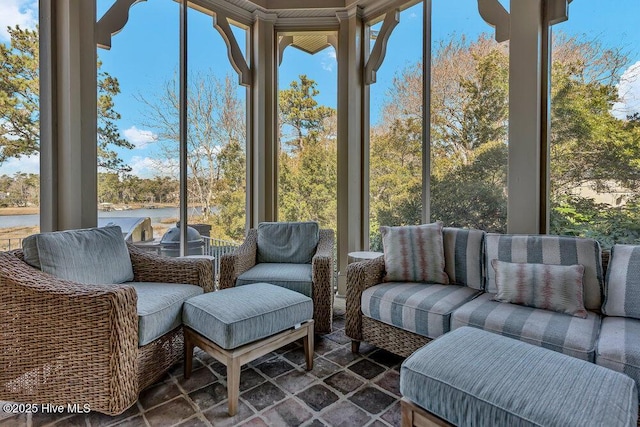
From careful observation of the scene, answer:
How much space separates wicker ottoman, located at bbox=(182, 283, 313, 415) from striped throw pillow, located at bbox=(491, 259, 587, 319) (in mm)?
1228

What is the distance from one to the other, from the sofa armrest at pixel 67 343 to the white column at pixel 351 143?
247 cm

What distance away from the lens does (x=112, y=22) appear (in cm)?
274

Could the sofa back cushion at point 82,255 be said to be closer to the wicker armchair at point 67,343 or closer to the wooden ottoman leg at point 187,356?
the wicker armchair at point 67,343

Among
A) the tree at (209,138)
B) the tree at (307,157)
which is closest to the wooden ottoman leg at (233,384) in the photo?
the tree at (209,138)

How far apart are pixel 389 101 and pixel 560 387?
Result: 3010 millimetres

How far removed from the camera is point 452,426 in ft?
3.95

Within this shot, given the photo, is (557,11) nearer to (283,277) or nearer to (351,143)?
(351,143)

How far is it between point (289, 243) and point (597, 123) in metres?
2.56

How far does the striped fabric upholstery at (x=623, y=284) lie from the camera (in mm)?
1760

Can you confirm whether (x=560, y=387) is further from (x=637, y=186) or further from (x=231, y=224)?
(x=231, y=224)

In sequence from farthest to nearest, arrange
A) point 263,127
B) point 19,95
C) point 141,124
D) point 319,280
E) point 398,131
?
point 263,127
point 398,131
point 141,124
point 319,280
point 19,95

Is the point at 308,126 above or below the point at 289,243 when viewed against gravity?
above

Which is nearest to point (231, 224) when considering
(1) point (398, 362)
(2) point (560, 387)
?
(1) point (398, 362)

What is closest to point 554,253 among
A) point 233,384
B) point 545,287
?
point 545,287
